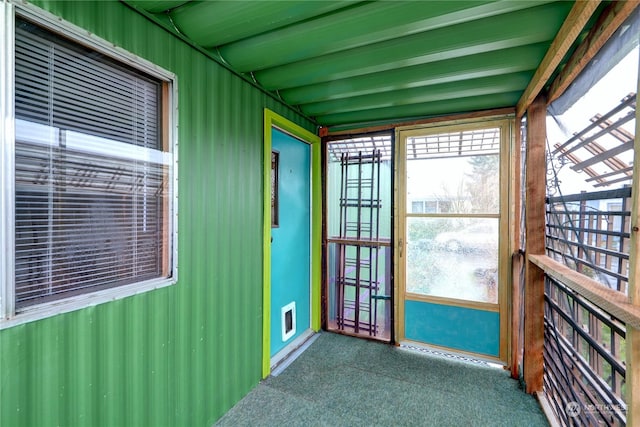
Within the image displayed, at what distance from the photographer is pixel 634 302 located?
0.96 metres

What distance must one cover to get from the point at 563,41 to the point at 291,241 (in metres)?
2.38

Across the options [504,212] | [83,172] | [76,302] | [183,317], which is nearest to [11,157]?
[83,172]

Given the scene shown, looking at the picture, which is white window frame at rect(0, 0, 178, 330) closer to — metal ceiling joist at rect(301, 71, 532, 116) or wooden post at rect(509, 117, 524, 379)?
metal ceiling joist at rect(301, 71, 532, 116)

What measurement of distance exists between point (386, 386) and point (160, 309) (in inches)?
70.0

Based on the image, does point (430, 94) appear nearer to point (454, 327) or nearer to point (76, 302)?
point (454, 327)

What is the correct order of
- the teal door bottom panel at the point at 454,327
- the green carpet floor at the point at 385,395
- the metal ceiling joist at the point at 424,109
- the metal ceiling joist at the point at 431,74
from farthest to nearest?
the teal door bottom panel at the point at 454,327 < the metal ceiling joist at the point at 424,109 < the green carpet floor at the point at 385,395 < the metal ceiling joist at the point at 431,74

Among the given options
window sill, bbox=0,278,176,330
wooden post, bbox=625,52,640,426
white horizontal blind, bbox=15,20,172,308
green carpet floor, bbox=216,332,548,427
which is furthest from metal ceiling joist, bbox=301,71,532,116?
green carpet floor, bbox=216,332,548,427

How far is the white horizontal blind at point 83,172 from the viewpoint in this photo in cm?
105

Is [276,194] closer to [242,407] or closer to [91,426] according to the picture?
[242,407]

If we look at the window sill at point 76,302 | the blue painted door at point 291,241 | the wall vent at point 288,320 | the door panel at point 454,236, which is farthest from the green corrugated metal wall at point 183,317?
the door panel at point 454,236

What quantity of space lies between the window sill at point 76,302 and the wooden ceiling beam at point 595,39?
2.37 metres

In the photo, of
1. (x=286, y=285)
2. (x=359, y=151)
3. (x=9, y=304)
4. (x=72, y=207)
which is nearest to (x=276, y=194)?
(x=286, y=285)

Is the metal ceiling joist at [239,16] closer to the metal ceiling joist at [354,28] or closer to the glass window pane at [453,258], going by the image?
the metal ceiling joist at [354,28]

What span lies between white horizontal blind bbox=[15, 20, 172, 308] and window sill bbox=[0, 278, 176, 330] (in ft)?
0.11
